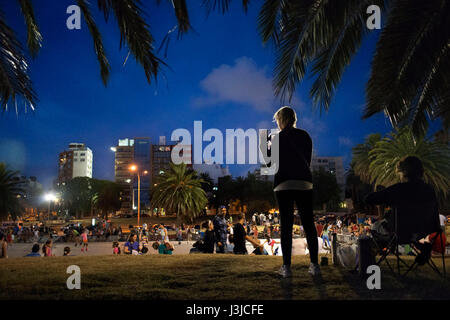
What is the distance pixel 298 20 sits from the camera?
5113 millimetres

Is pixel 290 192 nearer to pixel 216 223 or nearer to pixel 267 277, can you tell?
pixel 267 277

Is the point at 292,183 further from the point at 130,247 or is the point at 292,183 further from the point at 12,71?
the point at 130,247

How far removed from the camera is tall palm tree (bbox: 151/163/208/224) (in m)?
41.8

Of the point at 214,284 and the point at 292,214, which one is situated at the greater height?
the point at 292,214

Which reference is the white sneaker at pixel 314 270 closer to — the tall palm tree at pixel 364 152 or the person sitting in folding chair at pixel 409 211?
the person sitting in folding chair at pixel 409 211

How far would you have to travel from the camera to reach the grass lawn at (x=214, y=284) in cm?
315

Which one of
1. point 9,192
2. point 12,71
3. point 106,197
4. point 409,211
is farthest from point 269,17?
point 106,197

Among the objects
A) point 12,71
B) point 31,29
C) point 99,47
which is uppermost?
point 31,29

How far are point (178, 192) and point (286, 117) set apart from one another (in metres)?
38.9

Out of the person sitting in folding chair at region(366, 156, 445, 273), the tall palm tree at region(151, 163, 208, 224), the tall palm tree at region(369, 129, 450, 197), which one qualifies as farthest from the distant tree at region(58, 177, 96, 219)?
the person sitting in folding chair at region(366, 156, 445, 273)

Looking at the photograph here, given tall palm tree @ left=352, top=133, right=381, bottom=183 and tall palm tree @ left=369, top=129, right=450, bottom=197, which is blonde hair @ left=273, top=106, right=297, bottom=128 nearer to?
tall palm tree @ left=369, top=129, right=450, bottom=197

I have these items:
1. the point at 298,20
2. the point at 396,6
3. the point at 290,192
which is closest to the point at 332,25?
the point at 298,20

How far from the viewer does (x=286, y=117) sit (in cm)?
410
